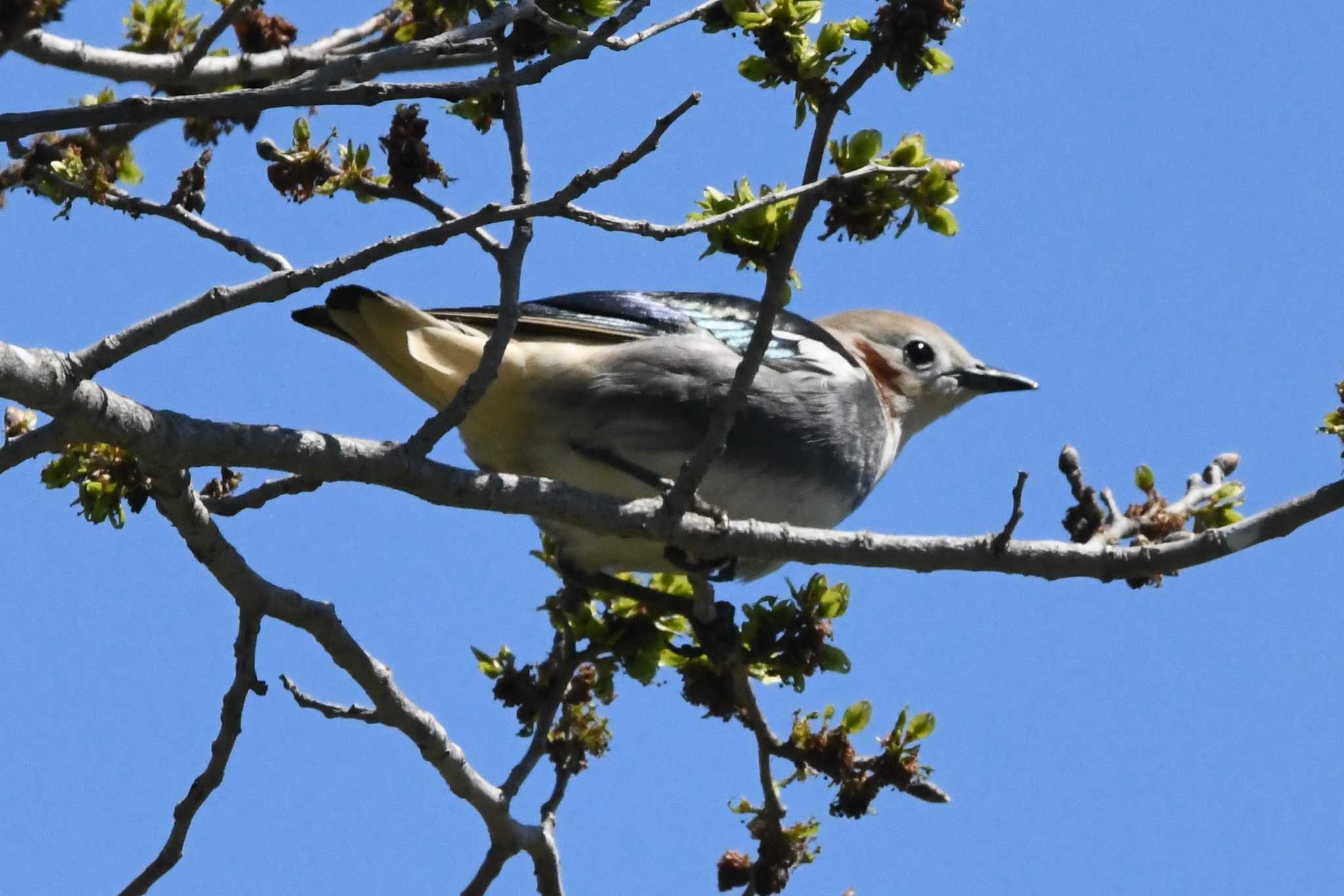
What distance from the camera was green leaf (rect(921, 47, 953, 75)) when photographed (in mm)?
4277

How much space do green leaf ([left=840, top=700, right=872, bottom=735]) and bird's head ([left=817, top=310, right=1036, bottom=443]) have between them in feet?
6.56

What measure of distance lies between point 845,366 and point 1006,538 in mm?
1901

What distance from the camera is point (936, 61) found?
14.1 feet

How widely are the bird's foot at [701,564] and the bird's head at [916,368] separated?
4.79 feet

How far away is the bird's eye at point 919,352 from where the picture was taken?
23.3ft

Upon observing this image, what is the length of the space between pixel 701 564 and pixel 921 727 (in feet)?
3.26

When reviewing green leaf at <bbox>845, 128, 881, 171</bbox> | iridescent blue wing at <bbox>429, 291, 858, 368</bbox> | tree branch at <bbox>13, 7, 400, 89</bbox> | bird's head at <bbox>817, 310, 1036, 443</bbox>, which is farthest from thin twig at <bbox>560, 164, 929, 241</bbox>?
bird's head at <bbox>817, 310, 1036, 443</bbox>

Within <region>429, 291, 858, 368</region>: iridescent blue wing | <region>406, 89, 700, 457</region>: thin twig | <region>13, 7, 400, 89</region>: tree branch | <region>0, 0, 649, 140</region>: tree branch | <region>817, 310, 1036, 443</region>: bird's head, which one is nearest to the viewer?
<region>0, 0, 649, 140</region>: tree branch

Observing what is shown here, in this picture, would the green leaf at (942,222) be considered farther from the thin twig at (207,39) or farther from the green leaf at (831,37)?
the thin twig at (207,39)

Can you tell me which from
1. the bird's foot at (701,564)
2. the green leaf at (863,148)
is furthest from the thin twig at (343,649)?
the green leaf at (863,148)

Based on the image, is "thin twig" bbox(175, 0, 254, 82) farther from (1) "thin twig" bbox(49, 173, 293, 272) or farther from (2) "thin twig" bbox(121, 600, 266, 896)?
(2) "thin twig" bbox(121, 600, 266, 896)

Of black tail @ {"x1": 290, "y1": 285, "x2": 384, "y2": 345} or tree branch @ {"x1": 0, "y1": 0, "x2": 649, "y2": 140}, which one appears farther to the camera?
black tail @ {"x1": 290, "y1": 285, "x2": 384, "y2": 345}

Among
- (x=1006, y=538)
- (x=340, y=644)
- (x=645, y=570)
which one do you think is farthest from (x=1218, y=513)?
(x=340, y=644)

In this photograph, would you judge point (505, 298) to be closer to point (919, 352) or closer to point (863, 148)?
point (863, 148)
